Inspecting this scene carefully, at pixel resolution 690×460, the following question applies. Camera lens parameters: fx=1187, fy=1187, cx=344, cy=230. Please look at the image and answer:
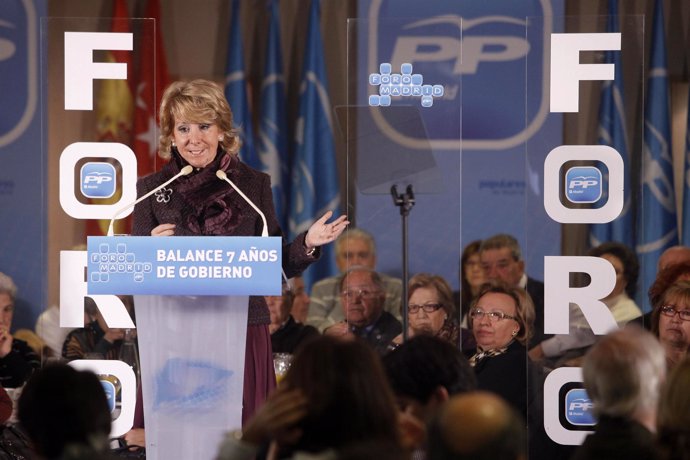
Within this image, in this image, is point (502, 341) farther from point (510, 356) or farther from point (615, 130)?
point (615, 130)

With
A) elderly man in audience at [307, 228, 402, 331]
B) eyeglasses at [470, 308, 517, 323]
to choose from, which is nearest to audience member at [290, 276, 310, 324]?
elderly man in audience at [307, 228, 402, 331]

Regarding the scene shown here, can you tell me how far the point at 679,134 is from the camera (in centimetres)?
764

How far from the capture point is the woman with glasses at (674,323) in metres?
5.70

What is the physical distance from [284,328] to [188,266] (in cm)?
306

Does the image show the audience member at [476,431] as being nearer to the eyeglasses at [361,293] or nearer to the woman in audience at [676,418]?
the woman in audience at [676,418]

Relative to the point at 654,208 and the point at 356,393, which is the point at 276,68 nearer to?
the point at 654,208

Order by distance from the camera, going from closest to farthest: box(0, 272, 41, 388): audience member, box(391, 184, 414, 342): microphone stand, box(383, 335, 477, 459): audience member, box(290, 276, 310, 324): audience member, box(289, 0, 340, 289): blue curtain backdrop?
box(383, 335, 477, 459): audience member → box(391, 184, 414, 342): microphone stand → box(0, 272, 41, 388): audience member → box(290, 276, 310, 324): audience member → box(289, 0, 340, 289): blue curtain backdrop

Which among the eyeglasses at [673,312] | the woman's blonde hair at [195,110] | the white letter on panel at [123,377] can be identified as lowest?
the white letter on panel at [123,377]

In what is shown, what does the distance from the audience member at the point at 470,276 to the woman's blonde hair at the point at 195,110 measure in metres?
2.46

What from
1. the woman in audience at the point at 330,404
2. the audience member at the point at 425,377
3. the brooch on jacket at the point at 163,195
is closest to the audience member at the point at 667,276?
the brooch on jacket at the point at 163,195

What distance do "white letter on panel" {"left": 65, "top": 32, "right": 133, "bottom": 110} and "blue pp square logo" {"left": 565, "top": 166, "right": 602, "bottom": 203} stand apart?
6.93 ft

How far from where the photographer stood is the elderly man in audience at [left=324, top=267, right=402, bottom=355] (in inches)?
212

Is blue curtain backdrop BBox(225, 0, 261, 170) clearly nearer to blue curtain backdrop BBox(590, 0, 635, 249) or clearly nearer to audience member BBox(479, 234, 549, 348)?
audience member BBox(479, 234, 549, 348)

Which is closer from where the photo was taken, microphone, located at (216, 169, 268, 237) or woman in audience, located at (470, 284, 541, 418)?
microphone, located at (216, 169, 268, 237)
